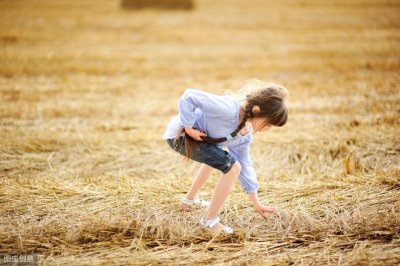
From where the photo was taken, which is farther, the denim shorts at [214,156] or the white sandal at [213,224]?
the white sandal at [213,224]

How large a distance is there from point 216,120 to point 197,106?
17cm

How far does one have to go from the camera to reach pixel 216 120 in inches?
103

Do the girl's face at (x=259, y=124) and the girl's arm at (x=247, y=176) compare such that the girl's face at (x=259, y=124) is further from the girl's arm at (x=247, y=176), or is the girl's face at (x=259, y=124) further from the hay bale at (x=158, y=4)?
the hay bale at (x=158, y=4)

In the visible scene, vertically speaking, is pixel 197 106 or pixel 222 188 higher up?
pixel 197 106

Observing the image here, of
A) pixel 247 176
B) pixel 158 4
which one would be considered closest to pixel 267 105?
pixel 247 176

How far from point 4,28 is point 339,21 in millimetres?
9292

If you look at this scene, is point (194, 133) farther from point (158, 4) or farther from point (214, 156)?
point (158, 4)

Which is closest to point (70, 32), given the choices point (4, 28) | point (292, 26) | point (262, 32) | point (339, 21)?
point (4, 28)

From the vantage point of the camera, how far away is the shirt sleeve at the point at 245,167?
2.82 meters

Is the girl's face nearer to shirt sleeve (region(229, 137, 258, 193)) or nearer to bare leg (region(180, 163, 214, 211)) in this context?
shirt sleeve (region(229, 137, 258, 193))

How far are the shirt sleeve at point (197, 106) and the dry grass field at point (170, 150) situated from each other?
0.81m

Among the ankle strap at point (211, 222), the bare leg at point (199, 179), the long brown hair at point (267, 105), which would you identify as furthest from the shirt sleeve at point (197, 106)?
the ankle strap at point (211, 222)

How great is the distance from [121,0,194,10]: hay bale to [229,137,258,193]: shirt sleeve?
10.9 m

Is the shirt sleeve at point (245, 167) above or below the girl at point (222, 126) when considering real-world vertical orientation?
below
